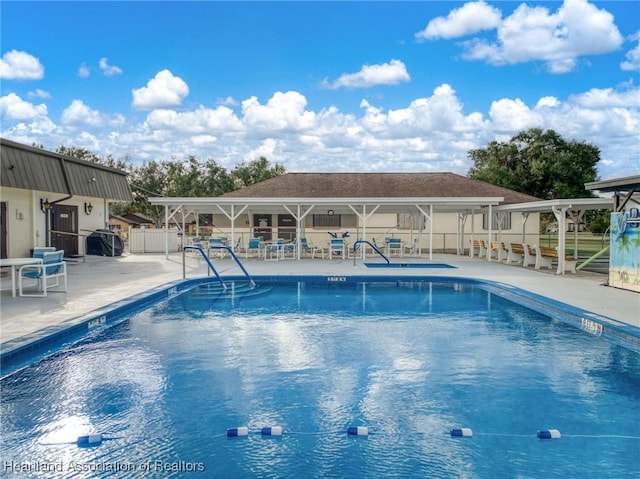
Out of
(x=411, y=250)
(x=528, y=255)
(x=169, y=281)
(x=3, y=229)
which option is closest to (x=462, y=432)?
(x=169, y=281)

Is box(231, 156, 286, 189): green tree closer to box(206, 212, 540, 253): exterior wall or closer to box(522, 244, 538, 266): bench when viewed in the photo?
box(206, 212, 540, 253): exterior wall

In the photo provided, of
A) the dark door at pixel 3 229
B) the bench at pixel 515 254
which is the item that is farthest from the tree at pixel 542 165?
the dark door at pixel 3 229

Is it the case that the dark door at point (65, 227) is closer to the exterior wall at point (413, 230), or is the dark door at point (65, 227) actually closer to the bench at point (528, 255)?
the exterior wall at point (413, 230)

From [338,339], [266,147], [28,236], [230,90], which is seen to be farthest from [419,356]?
[266,147]

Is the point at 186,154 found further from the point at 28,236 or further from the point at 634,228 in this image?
the point at 634,228

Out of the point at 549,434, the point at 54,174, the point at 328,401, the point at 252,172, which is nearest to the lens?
the point at 549,434

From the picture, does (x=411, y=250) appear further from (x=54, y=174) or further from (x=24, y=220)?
(x=24, y=220)

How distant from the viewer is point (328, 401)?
4.93m

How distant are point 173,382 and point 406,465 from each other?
9.39 ft

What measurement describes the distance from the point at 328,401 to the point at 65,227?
15.9m

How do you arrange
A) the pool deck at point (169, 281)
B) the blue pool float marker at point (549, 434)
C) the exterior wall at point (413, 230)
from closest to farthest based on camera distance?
the blue pool float marker at point (549, 434), the pool deck at point (169, 281), the exterior wall at point (413, 230)

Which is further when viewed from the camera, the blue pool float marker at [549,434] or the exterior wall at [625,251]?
the exterior wall at [625,251]

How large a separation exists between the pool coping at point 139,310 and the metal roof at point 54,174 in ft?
19.6

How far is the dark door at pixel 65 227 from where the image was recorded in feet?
55.5
